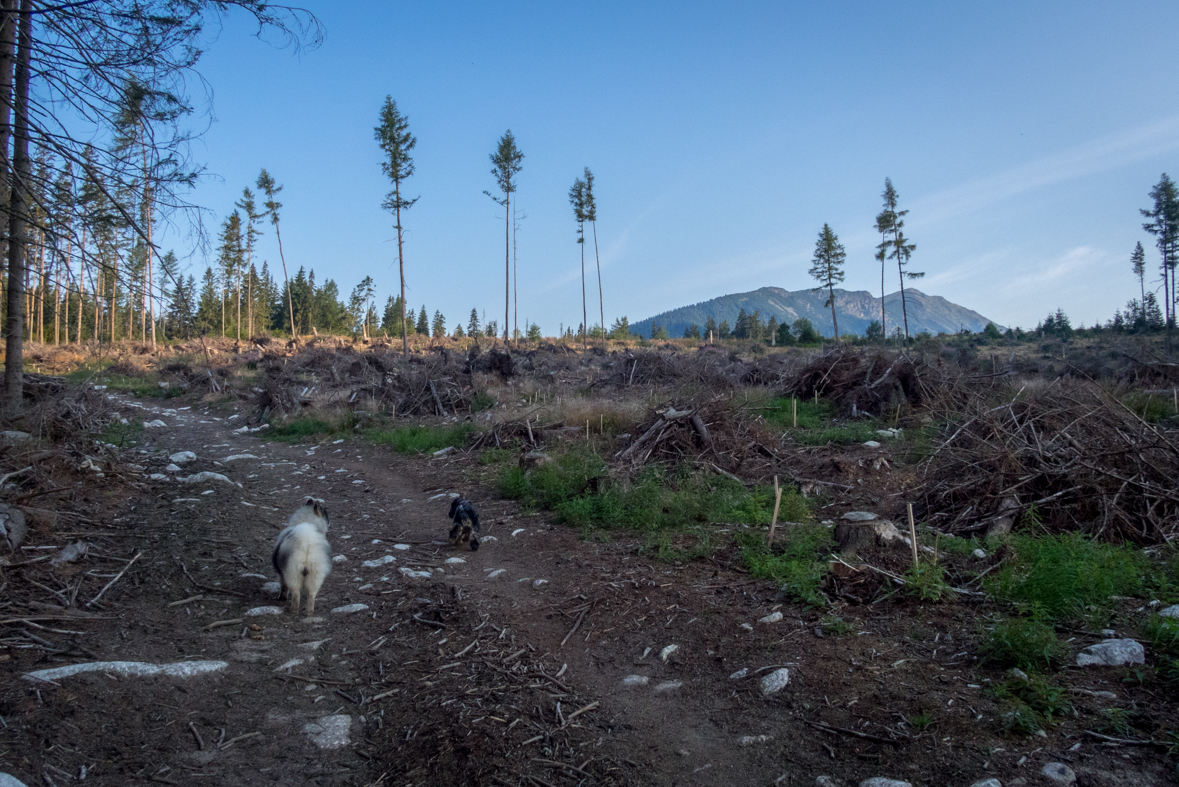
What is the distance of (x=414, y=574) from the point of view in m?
5.59

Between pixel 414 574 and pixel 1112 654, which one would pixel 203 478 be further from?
pixel 1112 654

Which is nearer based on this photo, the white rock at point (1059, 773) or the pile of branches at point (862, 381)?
the white rock at point (1059, 773)

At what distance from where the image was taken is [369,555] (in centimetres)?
621

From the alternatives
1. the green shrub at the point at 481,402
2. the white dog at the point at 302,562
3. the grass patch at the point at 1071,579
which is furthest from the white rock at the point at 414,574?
the green shrub at the point at 481,402

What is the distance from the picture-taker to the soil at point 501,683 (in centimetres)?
264

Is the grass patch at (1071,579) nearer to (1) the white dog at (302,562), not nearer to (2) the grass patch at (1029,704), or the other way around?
(2) the grass patch at (1029,704)

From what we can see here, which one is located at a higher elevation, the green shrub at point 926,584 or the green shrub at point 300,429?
the green shrub at point 300,429

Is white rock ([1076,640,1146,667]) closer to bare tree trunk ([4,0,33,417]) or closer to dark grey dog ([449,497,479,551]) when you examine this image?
dark grey dog ([449,497,479,551])

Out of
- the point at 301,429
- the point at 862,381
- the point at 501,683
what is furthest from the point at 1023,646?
the point at 301,429

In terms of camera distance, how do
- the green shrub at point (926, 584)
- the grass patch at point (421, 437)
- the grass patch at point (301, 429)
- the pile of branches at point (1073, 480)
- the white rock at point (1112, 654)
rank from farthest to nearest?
the grass patch at point (301, 429)
the grass patch at point (421, 437)
the pile of branches at point (1073, 480)
the green shrub at point (926, 584)
the white rock at point (1112, 654)

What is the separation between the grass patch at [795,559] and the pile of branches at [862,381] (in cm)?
844

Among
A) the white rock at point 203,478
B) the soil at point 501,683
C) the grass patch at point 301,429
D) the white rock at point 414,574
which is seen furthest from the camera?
the grass patch at point 301,429

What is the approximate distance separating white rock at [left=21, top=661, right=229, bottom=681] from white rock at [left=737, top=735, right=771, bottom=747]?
3001mm

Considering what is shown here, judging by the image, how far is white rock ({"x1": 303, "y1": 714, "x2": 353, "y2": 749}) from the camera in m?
2.94
